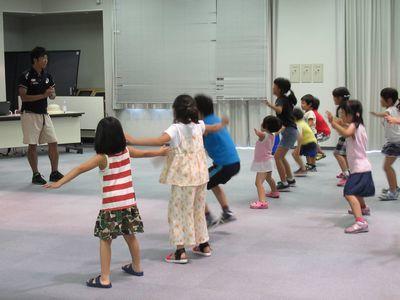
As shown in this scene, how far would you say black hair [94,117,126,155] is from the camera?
3.63 m

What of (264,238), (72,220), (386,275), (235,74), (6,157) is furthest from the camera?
(235,74)

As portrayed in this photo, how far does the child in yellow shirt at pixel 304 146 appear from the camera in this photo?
8172mm

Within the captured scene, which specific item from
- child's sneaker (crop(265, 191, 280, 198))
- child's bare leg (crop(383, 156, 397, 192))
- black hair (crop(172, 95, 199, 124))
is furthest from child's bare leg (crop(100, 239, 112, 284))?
child's bare leg (crop(383, 156, 397, 192))

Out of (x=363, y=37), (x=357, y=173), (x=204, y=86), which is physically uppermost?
(x=363, y=37)

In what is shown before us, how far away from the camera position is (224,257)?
4.36m

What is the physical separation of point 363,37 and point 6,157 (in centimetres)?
645

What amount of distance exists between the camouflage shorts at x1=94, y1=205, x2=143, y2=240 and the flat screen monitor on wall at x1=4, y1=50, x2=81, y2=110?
926 centimetres

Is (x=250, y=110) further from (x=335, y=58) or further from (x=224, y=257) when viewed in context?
(x=224, y=257)

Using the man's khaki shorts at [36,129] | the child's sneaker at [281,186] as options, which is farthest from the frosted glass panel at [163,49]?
the child's sneaker at [281,186]

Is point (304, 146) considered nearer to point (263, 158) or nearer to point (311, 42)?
point (263, 158)

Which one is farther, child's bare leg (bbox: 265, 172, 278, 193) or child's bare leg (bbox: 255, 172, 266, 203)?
child's bare leg (bbox: 265, 172, 278, 193)

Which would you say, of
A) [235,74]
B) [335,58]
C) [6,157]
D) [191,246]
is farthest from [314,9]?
[191,246]

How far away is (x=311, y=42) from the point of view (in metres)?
11.1

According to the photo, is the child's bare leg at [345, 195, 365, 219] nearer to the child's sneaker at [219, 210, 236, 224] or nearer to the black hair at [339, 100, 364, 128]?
the black hair at [339, 100, 364, 128]
